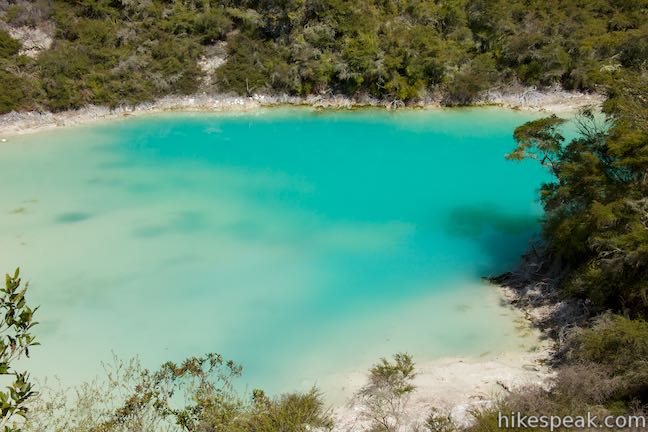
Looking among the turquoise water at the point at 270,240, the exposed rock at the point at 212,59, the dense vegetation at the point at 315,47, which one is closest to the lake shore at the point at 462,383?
the turquoise water at the point at 270,240

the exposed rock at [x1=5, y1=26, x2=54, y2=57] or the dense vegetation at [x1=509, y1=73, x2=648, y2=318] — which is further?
the exposed rock at [x1=5, y1=26, x2=54, y2=57]

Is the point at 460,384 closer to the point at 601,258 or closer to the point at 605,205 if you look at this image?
the point at 601,258

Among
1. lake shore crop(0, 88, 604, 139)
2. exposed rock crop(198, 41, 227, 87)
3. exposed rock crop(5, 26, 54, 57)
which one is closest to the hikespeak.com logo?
lake shore crop(0, 88, 604, 139)

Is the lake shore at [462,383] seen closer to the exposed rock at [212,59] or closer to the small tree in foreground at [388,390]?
the small tree in foreground at [388,390]

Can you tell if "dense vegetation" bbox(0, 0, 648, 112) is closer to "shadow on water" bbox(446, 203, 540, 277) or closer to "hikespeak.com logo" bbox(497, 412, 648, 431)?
"shadow on water" bbox(446, 203, 540, 277)

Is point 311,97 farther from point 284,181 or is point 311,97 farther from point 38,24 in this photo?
point 38,24

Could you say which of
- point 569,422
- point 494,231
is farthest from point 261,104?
point 569,422
